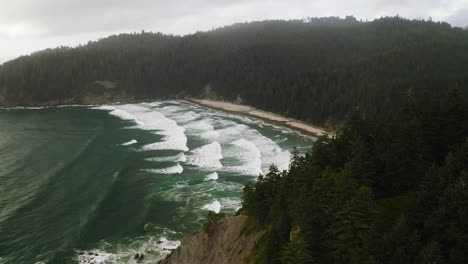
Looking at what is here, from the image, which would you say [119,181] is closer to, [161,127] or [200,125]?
[161,127]

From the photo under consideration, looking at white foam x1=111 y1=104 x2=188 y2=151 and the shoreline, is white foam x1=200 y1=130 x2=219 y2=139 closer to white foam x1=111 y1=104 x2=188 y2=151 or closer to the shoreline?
white foam x1=111 y1=104 x2=188 y2=151

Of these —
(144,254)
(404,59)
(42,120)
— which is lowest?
(144,254)

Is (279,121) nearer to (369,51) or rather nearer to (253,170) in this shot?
(253,170)

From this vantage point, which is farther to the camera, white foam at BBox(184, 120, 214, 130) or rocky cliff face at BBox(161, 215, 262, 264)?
white foam at BBox(184, 120, 214, 130)

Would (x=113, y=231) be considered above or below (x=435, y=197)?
below

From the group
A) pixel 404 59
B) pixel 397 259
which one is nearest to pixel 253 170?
pixel 397 259

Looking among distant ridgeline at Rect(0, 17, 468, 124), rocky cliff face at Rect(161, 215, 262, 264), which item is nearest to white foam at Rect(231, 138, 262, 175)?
rocky cliff face at Rect(161, 215, 262, 264)
